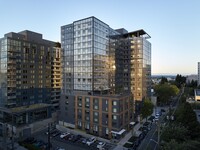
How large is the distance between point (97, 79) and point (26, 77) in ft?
115

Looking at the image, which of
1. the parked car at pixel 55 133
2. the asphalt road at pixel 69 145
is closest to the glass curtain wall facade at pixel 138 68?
the asphalt road at pixel 69 145

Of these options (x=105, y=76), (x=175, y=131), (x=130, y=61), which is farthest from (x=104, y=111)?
(x=130, y=61)

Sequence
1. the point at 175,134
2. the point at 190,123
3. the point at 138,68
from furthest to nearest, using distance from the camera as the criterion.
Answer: the point at 138,68 → the point at 190,123 → the point at 175,134

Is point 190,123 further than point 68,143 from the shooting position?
No

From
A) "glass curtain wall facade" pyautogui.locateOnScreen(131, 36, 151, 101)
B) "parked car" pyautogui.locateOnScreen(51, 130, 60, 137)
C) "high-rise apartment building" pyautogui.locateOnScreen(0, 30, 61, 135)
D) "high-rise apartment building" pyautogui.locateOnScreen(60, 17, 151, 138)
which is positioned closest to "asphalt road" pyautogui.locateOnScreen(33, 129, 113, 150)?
"parked car" pyautogui.locateOnScreen(51, 130, 60, 137)

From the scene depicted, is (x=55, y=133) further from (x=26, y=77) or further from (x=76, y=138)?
(x=26, y=77)

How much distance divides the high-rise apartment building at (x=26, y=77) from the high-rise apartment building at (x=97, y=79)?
1597cm

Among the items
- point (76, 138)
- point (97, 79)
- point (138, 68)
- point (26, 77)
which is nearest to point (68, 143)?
point (76, 138)

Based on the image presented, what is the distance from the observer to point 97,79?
64438 millimetres

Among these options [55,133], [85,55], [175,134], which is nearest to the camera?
[175,134]

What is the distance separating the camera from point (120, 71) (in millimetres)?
83125

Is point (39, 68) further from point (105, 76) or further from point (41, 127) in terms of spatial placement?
point (105, 76)

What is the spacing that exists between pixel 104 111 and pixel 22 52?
47263 mm

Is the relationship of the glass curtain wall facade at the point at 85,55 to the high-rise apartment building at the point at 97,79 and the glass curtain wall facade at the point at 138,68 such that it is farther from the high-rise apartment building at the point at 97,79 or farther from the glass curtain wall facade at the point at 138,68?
the glass curtain wall facade at the point at 138,68
